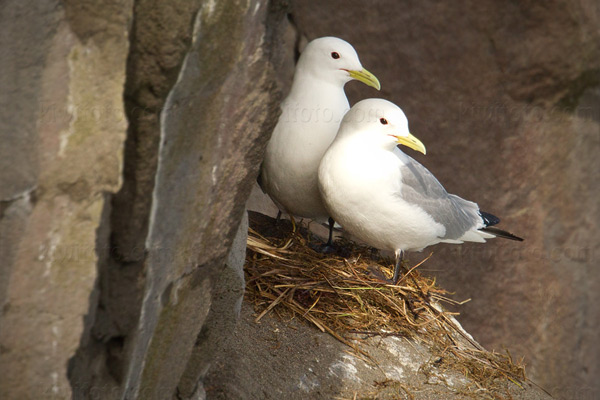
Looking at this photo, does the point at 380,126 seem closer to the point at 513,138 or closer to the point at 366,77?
the point at 366,77

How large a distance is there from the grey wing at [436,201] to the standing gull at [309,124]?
0.39 meters

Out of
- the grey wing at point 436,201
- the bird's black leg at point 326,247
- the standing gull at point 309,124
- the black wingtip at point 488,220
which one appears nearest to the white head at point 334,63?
the standing gull at point 309,124

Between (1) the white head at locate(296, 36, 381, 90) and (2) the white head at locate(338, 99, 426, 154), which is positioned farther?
(1) the white head at locate(296, 36, 381, 90)

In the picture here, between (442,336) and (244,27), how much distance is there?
75.0 inches

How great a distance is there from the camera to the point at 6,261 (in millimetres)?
1229

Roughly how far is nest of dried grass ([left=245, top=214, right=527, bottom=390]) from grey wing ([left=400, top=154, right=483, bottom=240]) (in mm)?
299

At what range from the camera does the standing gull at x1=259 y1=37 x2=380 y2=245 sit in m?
3.11

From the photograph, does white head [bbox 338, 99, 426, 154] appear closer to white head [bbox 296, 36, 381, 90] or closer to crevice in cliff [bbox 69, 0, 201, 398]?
white head [bbox 296, 36, 381, 90]

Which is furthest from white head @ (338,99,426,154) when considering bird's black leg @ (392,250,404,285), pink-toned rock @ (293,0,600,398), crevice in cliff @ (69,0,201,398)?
crevice in cliff @ (69,0,201,398)

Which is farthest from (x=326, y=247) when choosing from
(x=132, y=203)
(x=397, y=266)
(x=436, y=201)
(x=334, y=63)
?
(x=132, y=203)

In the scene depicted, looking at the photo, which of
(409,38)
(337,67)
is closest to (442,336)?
(337,67)

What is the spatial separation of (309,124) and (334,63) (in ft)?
0.99

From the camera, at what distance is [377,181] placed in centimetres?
284

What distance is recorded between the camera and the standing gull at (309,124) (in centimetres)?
311
